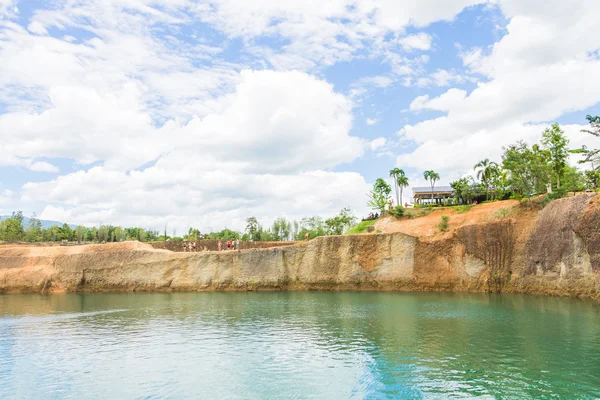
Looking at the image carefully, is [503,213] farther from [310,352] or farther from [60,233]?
[60,233]

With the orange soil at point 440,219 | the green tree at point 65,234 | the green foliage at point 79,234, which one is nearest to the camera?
the orange soil at point 440,219

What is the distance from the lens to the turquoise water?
1587 cm

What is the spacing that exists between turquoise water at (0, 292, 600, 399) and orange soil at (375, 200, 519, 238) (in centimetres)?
1701

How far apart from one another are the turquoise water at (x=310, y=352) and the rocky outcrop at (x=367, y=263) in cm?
563

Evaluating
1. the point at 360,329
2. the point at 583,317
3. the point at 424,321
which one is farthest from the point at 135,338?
the point at 583,317

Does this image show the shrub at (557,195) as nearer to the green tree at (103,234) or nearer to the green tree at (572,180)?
the green tree at (572,180)

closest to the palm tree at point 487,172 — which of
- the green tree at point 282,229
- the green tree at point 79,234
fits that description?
the green tree at point 282,229

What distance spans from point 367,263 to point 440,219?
13.7 metres

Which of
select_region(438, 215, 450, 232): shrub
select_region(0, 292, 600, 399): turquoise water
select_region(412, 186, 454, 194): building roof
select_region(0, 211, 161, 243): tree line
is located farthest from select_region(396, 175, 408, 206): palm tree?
select_region(0, 211, 161, 243): tree line

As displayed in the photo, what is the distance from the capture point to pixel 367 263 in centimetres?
5138

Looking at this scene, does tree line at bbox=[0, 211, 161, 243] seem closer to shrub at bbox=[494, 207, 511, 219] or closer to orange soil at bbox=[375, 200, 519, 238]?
orange soil at bbox=[375, 200, 519, 238]

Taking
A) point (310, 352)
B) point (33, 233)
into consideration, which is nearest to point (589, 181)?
point (310, 352)

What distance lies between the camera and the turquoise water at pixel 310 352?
1587 centimetres

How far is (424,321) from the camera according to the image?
28.5 m
